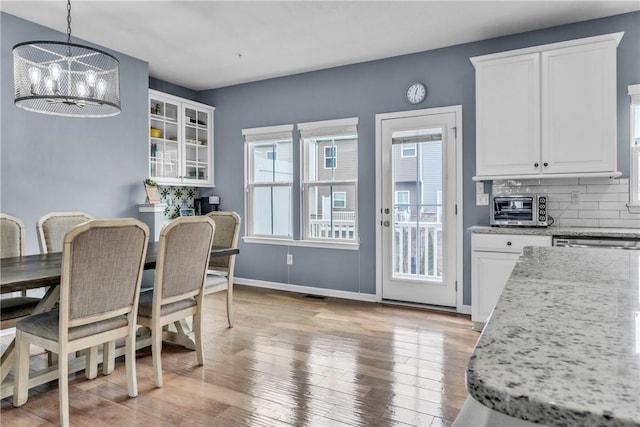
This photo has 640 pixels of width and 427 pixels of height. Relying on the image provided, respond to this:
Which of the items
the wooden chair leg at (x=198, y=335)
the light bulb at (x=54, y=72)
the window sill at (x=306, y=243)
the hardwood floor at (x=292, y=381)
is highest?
the light bulb at (x=54, y=72)

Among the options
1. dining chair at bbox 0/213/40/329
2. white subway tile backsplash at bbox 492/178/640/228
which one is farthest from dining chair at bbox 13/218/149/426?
white subway tile backsplash at bbox 492/178/640/228

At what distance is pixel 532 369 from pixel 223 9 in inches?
141

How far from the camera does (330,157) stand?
4.84m

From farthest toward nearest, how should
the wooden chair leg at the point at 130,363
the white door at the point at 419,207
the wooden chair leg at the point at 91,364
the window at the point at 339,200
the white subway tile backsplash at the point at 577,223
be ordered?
the window at the point at 339,200, the white door at the point at 419,207, the white subway tile backsplash at the point at 577,223, the wooden chair leg at the point at 91,364, the wooden chair leg at the point at 130,363

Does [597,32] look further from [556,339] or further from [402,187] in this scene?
[556,339]

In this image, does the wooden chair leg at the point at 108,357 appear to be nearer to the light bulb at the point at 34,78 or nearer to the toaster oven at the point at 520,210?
the light bulb at the point at 34,78

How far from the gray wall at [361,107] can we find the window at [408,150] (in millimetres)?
347

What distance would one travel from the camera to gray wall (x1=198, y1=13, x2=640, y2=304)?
3.58 meters

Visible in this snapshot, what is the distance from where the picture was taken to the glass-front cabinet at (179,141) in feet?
15.8

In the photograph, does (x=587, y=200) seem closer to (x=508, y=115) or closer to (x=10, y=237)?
(x=508, y=115)

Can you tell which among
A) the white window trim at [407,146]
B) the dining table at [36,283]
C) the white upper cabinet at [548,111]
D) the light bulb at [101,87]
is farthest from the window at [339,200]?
the light bulb at [101,87]

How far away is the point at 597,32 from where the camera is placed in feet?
11.5

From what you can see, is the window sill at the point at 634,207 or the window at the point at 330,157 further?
the window at the point at 330,157

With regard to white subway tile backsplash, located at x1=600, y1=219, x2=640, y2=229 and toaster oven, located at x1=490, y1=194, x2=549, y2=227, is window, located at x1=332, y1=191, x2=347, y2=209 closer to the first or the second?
toaster oven, located at x1=490, y1=194, x2=549, y2=227
